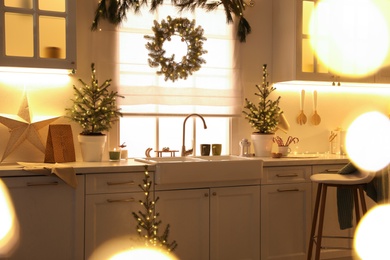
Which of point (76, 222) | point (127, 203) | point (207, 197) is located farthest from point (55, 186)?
point (207, 197)

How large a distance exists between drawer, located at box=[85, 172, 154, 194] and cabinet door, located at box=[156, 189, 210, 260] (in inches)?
7.8

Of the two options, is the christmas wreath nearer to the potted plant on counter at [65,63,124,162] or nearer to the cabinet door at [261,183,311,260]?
the potted plant on counter at [65,63,124,162]

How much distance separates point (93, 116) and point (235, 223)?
1.28 metres

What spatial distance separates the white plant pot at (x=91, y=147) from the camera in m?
3.26

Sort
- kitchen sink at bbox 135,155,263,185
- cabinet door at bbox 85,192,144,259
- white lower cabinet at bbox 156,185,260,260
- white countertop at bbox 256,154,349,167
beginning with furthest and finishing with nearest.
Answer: white countertop at bbox 256,154,349,167 → white lower cabinet at bbox 156,185,260,260 → kitchen sink at bbox 135,155,263,185 → cabinet door at bbox 85,192,144,259

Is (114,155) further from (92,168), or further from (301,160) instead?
(301,160)

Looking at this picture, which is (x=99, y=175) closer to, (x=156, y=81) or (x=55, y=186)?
(x=55, y=186)

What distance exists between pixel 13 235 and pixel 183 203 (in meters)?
1.10

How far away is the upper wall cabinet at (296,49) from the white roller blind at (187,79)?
15.6 inches

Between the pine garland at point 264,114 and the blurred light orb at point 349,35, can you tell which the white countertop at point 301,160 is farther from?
the blurred light orb at point 349,35

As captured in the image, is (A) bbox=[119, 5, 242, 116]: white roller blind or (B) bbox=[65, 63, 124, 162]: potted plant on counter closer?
(B) bbox=[65, 63, 124, 162]: potted plant on counter

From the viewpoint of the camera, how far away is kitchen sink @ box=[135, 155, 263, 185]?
10.0 ft

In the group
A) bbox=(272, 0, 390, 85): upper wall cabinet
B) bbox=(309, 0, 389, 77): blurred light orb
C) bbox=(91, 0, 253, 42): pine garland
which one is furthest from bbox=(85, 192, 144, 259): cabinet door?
bbox=(309, 0, 389, 77): blurred light orb

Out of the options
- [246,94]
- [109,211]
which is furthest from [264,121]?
[109,211]
